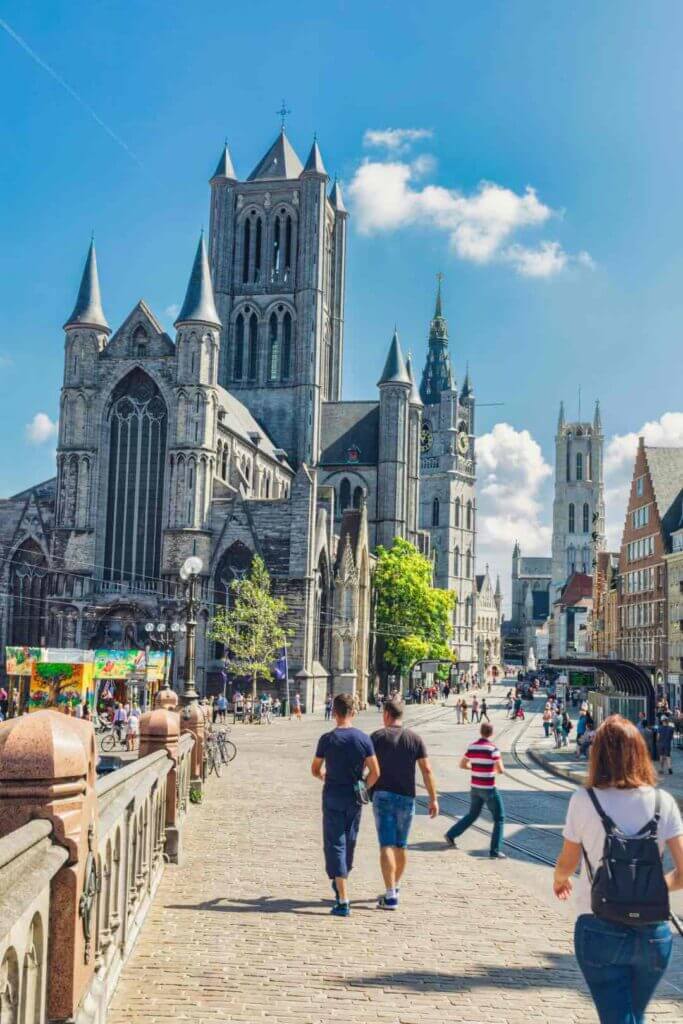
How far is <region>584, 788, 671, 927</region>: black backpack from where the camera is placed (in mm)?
4137

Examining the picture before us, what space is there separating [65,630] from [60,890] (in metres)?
50.0

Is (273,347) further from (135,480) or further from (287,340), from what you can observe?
(135,480)

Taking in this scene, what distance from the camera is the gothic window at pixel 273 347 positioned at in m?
75.0

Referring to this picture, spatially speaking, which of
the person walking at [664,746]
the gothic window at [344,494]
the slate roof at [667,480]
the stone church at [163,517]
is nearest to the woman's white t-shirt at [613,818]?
the person walking at [664,746]

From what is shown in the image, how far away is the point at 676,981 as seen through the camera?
697cm

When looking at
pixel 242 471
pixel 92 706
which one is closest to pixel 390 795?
pixel 92 706

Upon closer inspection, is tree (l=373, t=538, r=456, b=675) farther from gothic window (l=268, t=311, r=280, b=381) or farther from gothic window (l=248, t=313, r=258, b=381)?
gothic window (l=248, t=313, r=258, b=381)

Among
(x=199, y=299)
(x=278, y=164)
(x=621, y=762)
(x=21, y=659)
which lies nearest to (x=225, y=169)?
(x=278, y=164)

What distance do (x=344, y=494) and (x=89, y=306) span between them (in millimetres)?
25858

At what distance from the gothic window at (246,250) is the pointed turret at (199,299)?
19716mm

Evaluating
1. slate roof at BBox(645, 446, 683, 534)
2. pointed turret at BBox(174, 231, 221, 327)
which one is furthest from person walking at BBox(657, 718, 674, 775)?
pointed turret at BBox(174, 231, 221, 327)

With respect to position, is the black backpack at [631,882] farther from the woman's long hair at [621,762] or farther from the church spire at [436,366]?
the church spire at [436,366]

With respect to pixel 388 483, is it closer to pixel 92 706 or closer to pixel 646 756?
pixel 92 706

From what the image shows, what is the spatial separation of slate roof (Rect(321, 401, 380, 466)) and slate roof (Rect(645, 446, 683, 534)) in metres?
25.8
